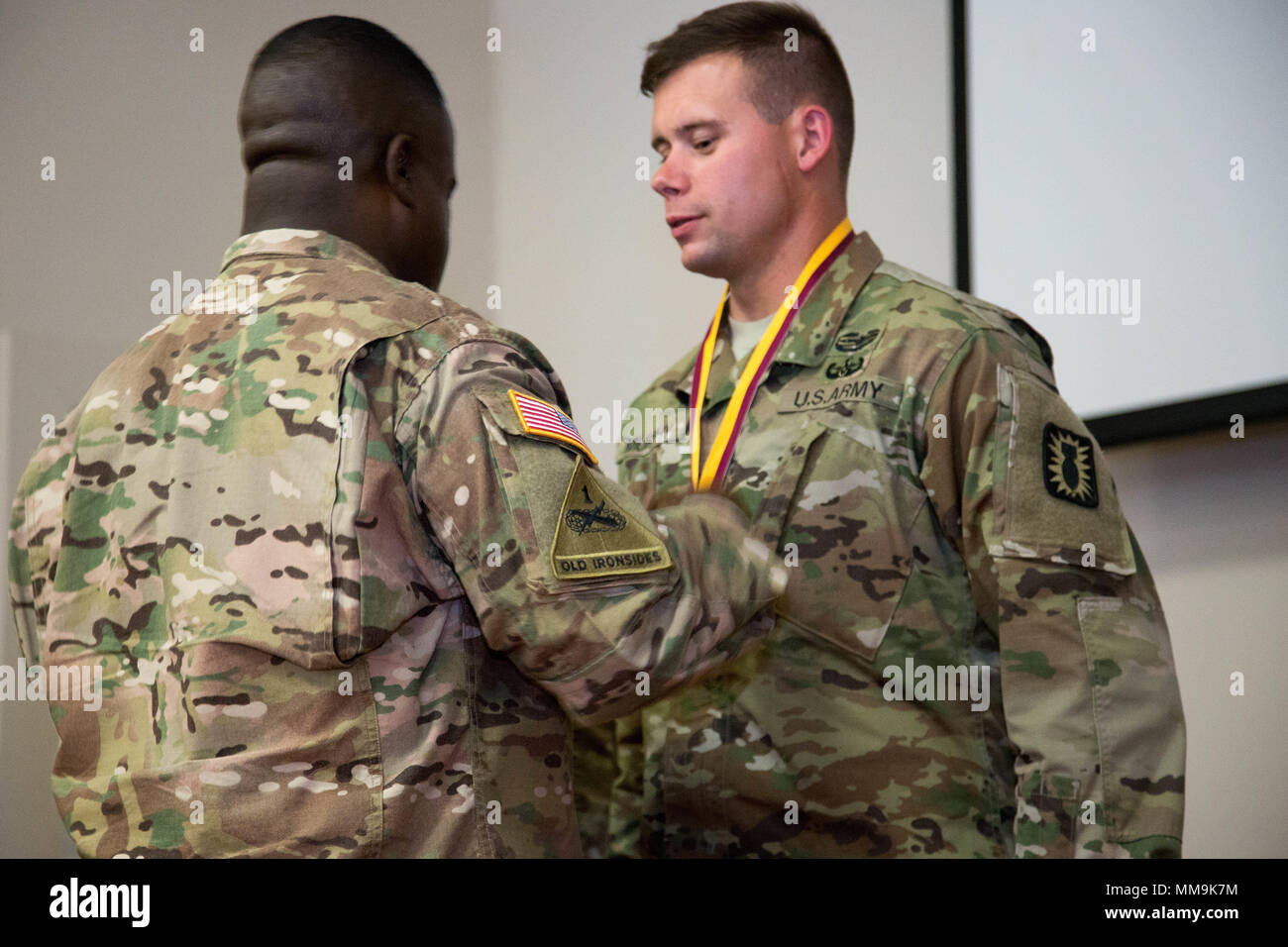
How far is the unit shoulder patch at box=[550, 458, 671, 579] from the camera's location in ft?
4.19

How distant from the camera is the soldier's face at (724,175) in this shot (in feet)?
6.52

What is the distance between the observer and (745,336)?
2.02m

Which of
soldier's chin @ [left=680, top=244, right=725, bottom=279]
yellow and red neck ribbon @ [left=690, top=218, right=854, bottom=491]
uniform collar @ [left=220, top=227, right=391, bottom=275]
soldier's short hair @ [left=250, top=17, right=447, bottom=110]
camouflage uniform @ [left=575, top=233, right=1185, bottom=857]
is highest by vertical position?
soldier's short hair @ [left=250, top=17, right=447, bottom=110]

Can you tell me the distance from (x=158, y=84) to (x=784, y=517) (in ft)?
5.38

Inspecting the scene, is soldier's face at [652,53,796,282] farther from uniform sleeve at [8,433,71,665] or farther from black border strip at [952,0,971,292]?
uniform sleeve at [8,433,71,665]

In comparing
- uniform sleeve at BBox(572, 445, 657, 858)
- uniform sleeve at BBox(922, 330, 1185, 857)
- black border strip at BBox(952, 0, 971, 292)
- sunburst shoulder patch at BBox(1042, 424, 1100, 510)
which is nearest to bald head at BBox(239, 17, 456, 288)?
uniform sleeve at BBox(572, 445, 657, 858)

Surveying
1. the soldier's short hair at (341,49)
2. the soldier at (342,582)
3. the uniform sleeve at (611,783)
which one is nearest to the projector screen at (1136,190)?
the uniform sleeve at (611,783)

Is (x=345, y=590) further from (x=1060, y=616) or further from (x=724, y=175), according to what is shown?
(x=724, y=175)

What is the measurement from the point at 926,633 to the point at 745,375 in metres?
0.46

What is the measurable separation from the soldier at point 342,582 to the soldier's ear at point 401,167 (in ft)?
0.51

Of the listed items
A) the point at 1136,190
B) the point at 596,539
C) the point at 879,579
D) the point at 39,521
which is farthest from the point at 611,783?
the point at 1136,190

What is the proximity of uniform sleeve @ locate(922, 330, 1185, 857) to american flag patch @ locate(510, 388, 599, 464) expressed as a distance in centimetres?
56

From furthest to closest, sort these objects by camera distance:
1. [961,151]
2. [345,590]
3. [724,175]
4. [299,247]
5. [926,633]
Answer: [961,151]
[724,175]
[926,633]
[299,247]
[345,590]

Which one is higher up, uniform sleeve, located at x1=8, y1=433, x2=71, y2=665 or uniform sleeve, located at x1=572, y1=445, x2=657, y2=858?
uniform sleeve, located at x1=8, y1=433, x2=71, y2=665
